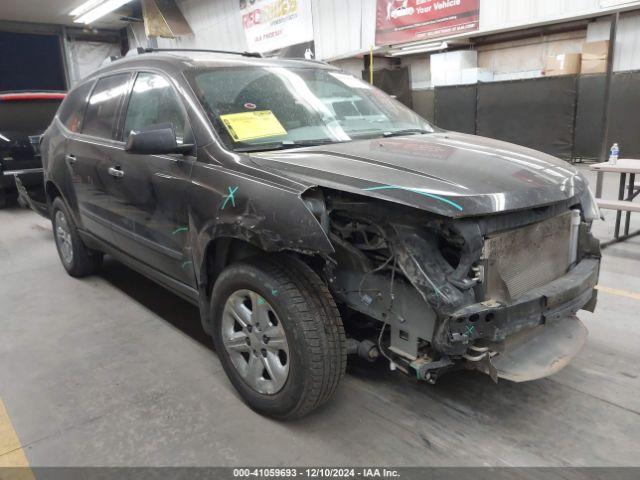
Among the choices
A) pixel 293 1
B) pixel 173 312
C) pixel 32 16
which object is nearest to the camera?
pixel 173 312

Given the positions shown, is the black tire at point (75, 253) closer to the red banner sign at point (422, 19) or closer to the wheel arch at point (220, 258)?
the wheel arch at point (220, 258)

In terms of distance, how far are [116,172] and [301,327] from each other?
1.82 metres

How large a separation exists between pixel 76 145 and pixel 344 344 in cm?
275

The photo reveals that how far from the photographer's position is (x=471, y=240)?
1.85 meters

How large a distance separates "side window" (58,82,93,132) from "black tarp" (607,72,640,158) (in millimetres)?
8903

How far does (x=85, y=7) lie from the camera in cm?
1422

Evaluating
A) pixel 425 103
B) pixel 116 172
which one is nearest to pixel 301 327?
pixel 116 172

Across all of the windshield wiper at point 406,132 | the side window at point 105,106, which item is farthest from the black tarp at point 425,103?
the side window at point 105,106

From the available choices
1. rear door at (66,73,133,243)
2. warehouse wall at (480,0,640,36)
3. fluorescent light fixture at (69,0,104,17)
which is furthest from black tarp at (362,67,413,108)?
rear door at (66,73,133,243)

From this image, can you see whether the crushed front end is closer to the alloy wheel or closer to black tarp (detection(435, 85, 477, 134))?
the alloy wheel

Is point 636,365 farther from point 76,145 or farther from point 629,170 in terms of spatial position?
point 76,145

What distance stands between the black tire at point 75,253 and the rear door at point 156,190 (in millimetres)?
1104

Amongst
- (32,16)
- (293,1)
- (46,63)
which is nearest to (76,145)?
(293,1)

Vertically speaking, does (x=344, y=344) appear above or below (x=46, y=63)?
below
